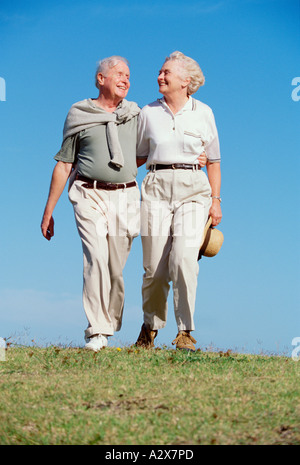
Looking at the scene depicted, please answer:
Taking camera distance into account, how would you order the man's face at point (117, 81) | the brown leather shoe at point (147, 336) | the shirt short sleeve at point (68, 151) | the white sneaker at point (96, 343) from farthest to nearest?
the brown leather shoe at point (147, 336) < the shirt short sleeve at point (68, 151) < the man's face at point (117, 81) < the white sneaker at point (96, 343)

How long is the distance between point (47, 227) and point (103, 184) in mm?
935

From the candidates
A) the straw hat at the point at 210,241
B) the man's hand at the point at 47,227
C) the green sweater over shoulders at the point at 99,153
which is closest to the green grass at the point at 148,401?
the straw hat at the point at 210,241

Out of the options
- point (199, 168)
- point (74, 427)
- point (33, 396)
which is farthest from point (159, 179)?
point (74, 427)

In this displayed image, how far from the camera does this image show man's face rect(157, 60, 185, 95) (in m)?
7.48

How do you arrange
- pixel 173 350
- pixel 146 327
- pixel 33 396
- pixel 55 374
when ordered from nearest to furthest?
pixel 33 396, pixel 55 374, pixel 173 350, pixel 146 327

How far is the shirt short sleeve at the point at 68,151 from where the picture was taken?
300 inches

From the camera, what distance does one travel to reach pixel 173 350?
741 cm

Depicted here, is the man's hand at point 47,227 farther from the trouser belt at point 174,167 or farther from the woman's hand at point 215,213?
the woman's hand at point 215,213

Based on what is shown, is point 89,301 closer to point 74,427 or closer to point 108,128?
point 108,128

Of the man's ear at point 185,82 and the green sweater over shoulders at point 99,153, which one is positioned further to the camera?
the man's ear at point 185,82

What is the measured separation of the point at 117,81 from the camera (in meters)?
7.46

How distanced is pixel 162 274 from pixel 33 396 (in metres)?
2.76

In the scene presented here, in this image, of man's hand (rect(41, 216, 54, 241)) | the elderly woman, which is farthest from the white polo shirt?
man's hand (rect(41, 216, 54, 241))

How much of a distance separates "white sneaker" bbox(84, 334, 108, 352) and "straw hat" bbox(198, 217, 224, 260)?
1591 millimetres
